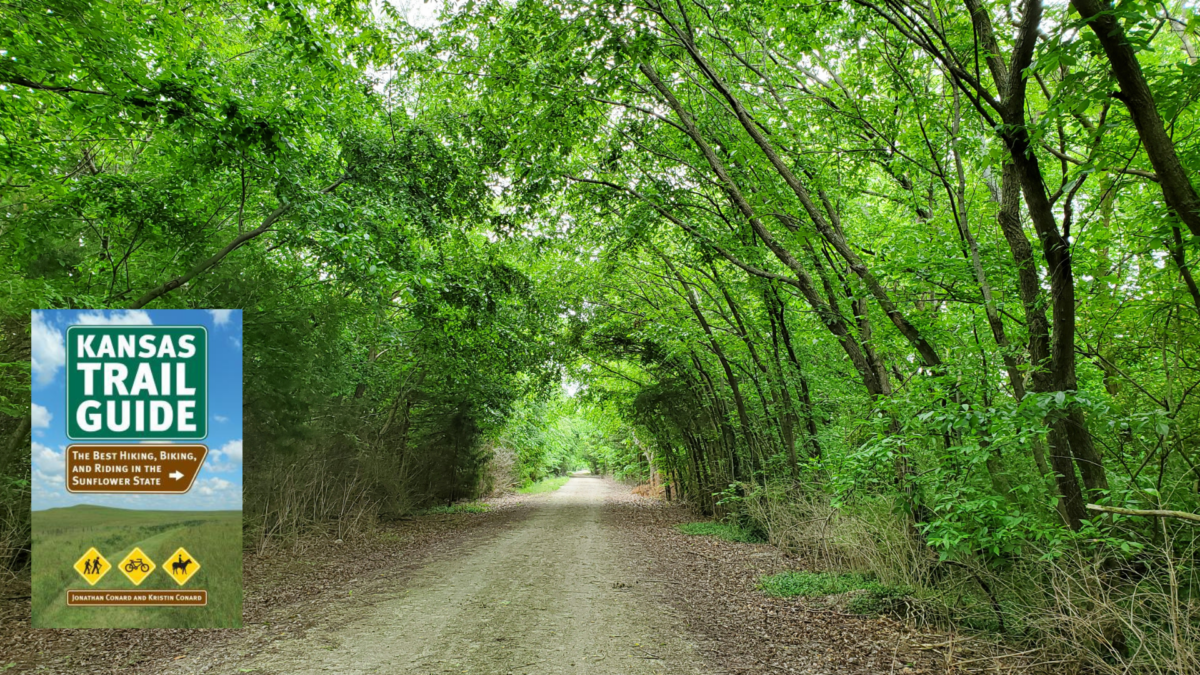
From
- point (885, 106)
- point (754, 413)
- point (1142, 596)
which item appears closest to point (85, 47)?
point (885, 106)

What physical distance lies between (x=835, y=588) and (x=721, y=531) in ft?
20.7

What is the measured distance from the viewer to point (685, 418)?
1700cm

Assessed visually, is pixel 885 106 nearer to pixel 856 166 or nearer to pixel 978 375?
pixel 856 166

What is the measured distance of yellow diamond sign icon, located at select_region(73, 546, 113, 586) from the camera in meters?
3.76

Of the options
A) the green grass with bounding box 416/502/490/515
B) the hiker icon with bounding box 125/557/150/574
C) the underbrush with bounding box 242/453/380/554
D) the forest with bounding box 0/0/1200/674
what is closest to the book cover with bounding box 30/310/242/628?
the hiker icon with bounding box 125/557/150/574

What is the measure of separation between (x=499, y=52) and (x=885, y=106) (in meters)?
4.37

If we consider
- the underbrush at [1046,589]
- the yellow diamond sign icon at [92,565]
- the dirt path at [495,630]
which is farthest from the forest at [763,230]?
the yellow diamond sign icon at [92,565]

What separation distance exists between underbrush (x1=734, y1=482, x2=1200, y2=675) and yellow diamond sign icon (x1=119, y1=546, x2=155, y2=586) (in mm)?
5717

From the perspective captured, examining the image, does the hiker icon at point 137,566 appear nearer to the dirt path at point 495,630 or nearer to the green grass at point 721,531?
the dirt path at point 495,630

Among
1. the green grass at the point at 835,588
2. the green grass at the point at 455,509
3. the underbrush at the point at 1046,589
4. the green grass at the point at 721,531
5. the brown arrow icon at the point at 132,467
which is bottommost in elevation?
the green grass at the point at 455,509

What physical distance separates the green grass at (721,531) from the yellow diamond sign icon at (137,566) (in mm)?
9602

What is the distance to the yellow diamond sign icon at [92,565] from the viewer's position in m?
3.76

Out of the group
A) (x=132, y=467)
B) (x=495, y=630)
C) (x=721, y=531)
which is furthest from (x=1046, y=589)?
(x=721, y=531)

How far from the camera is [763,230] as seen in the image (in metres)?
6.75
